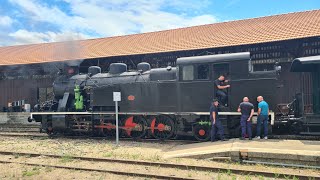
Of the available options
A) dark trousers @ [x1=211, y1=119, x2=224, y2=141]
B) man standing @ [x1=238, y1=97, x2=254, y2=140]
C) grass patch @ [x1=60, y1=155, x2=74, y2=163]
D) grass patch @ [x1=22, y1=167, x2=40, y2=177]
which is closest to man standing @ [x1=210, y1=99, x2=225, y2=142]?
dark trousers @ [x1=211, y1=119, x2=224, y2=141]

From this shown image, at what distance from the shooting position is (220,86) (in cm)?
1003

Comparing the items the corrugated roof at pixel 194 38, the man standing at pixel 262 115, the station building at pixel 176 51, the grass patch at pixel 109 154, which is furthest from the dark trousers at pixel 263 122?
the corrugated roof at pixel 194 38

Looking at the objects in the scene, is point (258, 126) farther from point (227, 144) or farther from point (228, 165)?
point (228, 165)

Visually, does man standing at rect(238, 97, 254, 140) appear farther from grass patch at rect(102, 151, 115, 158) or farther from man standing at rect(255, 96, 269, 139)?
grass patch at rect(102, 151, 115, 158)

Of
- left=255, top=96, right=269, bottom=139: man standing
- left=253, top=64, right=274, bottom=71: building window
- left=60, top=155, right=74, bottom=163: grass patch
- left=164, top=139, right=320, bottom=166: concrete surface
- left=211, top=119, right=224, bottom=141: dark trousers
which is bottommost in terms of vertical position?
left=60, top=155, right=74, bottom=163: grass patch

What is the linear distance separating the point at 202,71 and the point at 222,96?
1.06 m

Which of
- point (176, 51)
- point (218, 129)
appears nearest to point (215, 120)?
point (218, 129)

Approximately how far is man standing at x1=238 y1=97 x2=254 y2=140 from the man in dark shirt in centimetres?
72

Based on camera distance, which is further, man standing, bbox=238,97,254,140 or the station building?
the station building

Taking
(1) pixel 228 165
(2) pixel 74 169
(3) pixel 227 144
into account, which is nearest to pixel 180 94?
(3) pixel 227 144

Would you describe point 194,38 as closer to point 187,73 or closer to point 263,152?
point 187,73

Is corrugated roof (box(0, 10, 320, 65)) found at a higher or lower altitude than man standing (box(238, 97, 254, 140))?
higher

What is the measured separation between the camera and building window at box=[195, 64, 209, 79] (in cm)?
1035

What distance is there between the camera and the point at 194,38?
1886 cm
